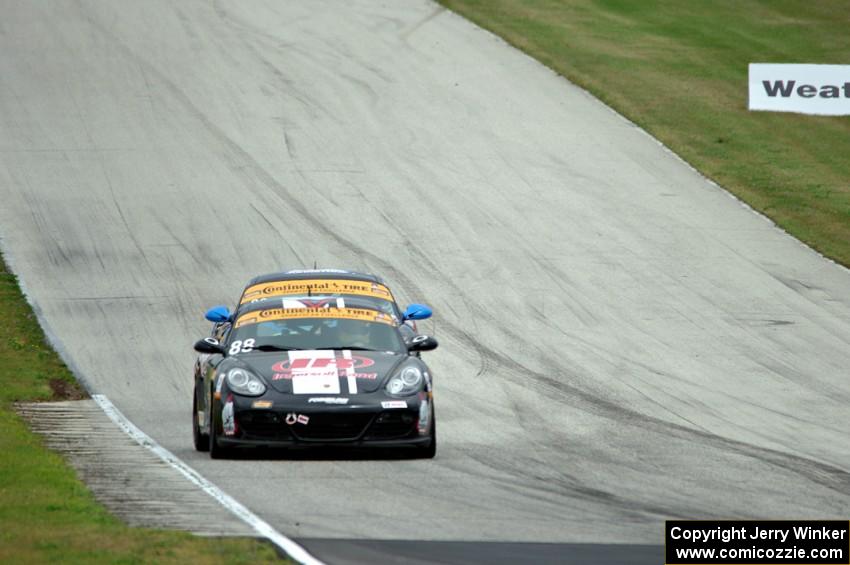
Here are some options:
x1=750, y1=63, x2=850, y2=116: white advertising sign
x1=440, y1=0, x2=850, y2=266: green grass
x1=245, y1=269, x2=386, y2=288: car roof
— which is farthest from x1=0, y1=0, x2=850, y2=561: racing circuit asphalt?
x1=750, y1=63, x2=850, y2=116: white advertising sign

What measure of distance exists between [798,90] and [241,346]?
21885 mm

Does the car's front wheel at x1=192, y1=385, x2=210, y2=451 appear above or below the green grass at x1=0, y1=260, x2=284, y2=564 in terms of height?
below

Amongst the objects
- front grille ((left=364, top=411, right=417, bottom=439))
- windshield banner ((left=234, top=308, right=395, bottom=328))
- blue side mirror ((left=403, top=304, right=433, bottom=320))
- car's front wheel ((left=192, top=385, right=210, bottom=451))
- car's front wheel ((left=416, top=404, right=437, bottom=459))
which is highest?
windshield banner ((left=234, top=308, right=395, bottom=328))

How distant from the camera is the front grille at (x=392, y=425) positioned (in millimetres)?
11750

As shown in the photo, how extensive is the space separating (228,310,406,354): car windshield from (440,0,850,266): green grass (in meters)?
11.1

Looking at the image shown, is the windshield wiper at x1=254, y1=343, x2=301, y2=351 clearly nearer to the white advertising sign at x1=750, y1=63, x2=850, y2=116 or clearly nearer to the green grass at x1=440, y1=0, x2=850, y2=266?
the green grass at x1=440, y1=0, x2=850, y2=266

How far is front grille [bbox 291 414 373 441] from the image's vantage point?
11.7 m

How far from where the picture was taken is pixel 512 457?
1235 centimetres

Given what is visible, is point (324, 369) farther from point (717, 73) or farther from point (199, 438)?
point (717, 73)

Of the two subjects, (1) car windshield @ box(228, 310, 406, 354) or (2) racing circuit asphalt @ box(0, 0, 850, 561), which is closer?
(2) racing circuit asphalt @ box(0, 0, 850, 561)

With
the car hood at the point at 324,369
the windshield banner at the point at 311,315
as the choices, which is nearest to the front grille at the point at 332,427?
the car hood at the point at 324,369

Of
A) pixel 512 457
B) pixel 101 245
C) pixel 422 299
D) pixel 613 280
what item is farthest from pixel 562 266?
pixel 512 457

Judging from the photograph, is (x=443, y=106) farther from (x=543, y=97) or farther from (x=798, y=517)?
(x=798, y=517)

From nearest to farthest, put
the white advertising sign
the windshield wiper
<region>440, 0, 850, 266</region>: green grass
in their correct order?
the windshield wiper → <region>440, 0, 850, 266</region>: green grass → the white advertising sign
